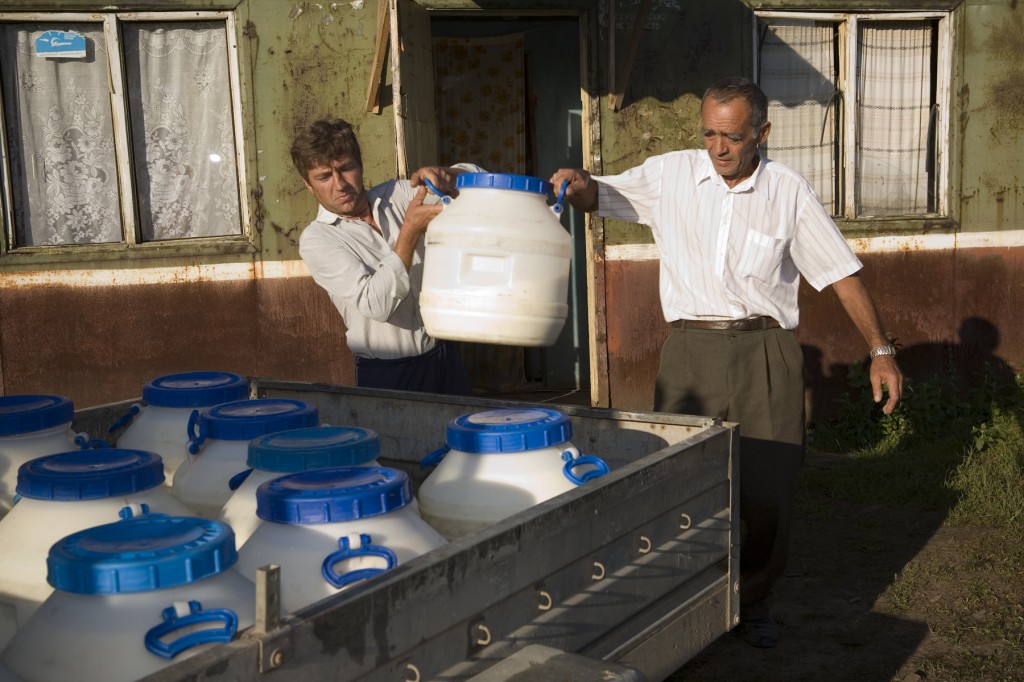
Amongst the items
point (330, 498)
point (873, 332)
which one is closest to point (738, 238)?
point (873, 332)

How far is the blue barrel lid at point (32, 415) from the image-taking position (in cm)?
213

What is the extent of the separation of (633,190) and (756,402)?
0.81m

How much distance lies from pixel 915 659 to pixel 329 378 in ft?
12.1

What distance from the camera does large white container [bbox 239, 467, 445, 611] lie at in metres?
1.53

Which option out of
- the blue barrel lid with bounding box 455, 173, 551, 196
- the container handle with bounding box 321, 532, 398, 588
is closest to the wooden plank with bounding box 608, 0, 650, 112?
the blue barrel lid with bounding box 455, 173, 551, 196

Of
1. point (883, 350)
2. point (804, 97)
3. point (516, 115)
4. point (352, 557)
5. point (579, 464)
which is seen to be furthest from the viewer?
point (516, 115)

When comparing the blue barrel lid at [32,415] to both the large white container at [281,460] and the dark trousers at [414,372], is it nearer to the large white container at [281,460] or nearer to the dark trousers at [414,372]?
the large white container at [281,460]

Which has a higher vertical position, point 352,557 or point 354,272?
point 354,272

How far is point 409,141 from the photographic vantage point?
5.36 metres

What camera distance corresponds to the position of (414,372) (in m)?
3.38

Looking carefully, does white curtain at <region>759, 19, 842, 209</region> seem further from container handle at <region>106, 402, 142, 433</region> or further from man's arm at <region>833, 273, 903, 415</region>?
container handle at <region>106, 402, 142, 433</region>

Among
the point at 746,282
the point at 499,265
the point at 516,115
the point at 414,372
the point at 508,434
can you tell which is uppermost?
the point at 516,115

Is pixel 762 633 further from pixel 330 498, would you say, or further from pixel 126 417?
pixel 330 498

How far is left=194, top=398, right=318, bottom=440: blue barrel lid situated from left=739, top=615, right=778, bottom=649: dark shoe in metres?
2.04
